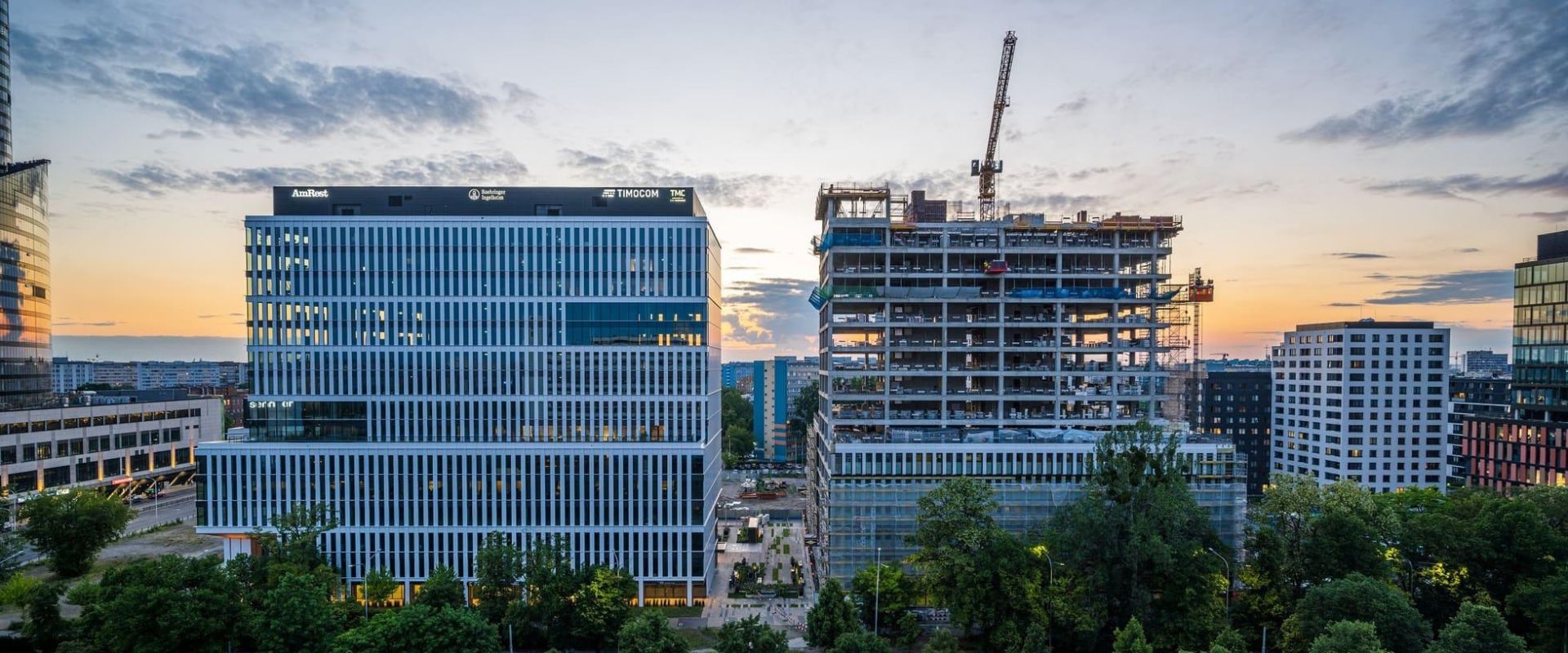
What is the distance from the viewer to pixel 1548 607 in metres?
55.9

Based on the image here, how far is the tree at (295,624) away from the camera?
5859 cm

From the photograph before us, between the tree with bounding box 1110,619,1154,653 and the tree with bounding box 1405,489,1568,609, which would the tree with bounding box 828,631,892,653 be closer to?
the tree with bounding box 1110,619,1154,653

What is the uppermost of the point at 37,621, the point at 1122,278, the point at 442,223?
the point at 442,223

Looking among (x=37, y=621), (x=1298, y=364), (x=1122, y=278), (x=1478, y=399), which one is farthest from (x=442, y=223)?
(x=1478, y=399)

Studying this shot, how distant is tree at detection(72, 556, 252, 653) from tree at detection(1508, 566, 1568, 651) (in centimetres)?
10598

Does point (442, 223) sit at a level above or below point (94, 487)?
above

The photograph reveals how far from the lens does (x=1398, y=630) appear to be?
179ft

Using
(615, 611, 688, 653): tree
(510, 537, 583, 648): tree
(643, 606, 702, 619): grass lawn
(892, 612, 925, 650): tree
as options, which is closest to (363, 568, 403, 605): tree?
(510, 537, 583, 648): tree

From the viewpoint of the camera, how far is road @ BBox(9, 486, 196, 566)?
11481 cm

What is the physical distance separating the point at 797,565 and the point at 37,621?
244 feet

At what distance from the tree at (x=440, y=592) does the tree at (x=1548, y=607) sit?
90.4m

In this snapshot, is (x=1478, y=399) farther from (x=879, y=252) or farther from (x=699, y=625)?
(x=699, y=625)

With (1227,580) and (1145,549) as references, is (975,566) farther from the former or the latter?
(1227,580)

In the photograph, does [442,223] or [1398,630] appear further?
[442,223]
